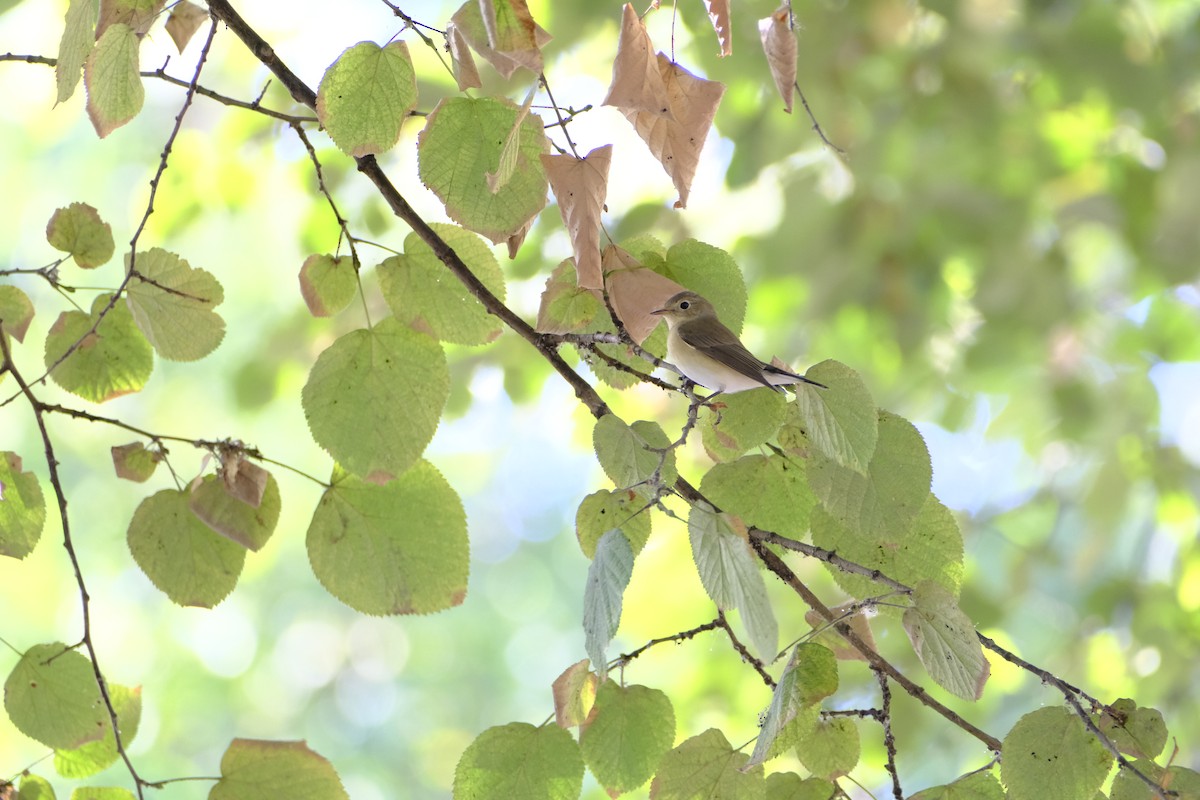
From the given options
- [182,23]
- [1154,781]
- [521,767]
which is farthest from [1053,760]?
[182,23]

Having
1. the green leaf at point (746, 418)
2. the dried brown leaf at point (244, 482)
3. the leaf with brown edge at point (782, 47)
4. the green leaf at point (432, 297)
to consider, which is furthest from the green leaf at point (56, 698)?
the leaf with brown edge at point (782, 47)

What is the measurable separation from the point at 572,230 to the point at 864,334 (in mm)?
1785

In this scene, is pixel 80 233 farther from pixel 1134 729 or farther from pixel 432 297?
pixel 1134 729

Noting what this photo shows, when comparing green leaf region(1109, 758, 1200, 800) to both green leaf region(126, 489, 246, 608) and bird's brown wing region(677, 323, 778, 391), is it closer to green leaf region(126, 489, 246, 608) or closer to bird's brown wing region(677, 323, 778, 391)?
bird's brown wing region(677, 323, 778, 391)

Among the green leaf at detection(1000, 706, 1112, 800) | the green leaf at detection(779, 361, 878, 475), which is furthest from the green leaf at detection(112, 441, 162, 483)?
the green leaf at detection(1000, 706, 1112, 800)

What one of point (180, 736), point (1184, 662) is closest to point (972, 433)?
point (1184, 662)

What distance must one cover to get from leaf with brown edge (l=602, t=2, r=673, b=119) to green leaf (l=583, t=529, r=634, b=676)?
0.17 m

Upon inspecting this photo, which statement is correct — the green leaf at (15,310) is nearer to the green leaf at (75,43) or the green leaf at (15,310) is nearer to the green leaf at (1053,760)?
the green leaf at (75,43)

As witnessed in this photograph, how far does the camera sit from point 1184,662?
177 centimetres

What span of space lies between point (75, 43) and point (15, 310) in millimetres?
161

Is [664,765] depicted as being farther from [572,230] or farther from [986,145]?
[986,145]

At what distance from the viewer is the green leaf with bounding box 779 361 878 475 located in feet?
1.45

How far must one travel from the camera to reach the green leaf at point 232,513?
0.52 m

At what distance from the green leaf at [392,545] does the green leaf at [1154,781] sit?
317 mm
